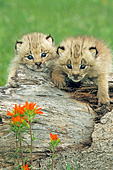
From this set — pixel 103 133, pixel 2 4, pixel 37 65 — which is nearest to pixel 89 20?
pixel 2 4

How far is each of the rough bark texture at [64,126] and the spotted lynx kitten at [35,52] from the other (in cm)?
81

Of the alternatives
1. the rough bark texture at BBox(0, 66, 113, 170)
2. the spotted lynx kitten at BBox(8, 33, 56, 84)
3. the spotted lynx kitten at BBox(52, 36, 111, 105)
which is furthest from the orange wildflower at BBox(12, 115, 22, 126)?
the spotted lynx kitten at BBox(8, 33, 56, 84)

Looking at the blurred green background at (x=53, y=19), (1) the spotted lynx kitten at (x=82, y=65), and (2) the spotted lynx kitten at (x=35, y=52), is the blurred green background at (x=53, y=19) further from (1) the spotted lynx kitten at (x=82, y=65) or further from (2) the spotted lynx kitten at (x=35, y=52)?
(1) the spotted lynx kitten at (x=82, y=65)

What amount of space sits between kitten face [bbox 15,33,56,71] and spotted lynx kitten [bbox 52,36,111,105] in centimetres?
35

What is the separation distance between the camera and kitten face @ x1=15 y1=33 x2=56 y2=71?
495 cm

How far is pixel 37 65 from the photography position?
191 inches

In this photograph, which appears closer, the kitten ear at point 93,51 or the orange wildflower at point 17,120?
the orange wildflower at point 17,120

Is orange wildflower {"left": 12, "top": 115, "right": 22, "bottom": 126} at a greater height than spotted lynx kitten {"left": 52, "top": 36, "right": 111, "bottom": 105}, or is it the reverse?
spotted lynx kitten {"left": 52, "top": 36, "right": 111, "bottom": 105}

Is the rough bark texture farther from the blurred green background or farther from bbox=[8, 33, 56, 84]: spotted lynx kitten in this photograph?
the blurred green background

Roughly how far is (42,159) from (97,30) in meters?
8.11

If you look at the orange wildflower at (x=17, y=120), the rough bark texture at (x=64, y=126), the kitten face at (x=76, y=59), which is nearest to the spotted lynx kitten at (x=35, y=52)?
the kitten face at (x=76, y=59)

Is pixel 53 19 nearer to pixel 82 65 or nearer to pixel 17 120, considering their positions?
pixel 82 65

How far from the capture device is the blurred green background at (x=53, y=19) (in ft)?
32.8

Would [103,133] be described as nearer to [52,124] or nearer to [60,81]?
[52,124]
